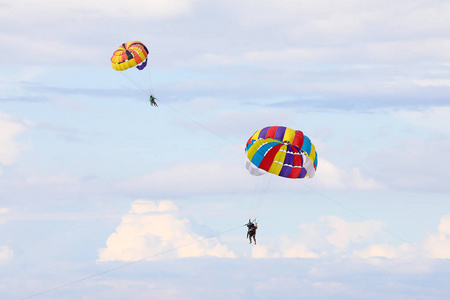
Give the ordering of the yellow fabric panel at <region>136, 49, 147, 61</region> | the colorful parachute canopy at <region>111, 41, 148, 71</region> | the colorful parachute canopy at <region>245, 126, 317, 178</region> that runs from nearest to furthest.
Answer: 1. the colorful parachute canopy at <region>245, 126, 317, 178</region>
2. the colorful parachute canopy at <region>111, 41, 148, 71</region>
3. the yellow fabric panel at <region>136, 49, 147, 61</region>

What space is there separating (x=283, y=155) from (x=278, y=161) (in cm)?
69

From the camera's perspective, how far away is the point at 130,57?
3612 inches

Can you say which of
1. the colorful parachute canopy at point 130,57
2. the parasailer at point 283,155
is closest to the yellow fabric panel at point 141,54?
the colorful parachute canopy at point 130,57

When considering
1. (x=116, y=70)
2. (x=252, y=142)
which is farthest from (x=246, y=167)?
(x=116, y=70)

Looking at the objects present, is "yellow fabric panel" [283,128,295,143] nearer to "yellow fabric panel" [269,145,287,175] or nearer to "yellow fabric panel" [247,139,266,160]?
"yellow fabric panel" [269,145,287,175]

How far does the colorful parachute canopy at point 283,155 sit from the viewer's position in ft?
229

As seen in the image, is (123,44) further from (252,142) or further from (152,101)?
(252,142)

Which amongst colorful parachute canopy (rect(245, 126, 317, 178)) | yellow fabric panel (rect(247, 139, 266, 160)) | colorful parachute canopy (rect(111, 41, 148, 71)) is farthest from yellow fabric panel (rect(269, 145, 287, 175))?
colorful parachute canopy (rect(111, 41, 148, 71))

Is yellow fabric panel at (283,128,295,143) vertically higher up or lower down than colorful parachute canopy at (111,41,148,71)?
lower down

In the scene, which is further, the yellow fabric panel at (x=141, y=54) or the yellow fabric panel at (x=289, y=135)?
the yellow fabric panel at (x=141, y=54)

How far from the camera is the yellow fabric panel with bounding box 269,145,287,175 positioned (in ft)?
229

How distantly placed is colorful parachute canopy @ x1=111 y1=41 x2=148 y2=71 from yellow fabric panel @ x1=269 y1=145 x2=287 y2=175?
28391mm

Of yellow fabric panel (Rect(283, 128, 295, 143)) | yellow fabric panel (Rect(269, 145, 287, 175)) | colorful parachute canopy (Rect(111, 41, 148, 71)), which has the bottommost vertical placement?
yellow fabric panel (Rect(269, 145, 287, 175))

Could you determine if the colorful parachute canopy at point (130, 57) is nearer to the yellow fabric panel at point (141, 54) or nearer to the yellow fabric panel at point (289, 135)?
the yellow fabric panel at point (141, 54)
